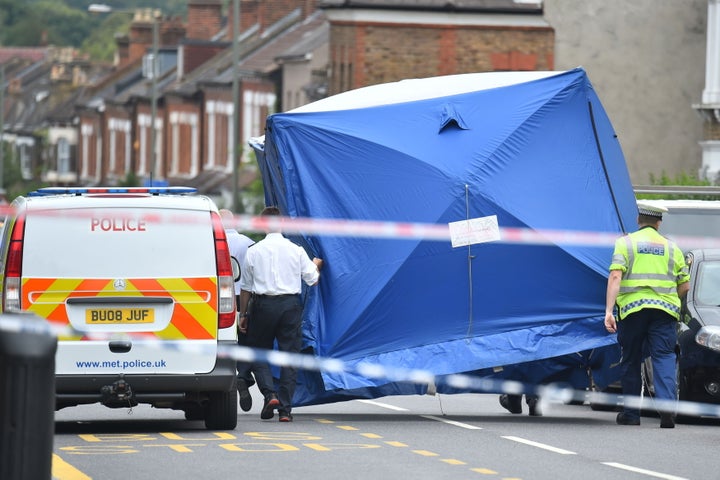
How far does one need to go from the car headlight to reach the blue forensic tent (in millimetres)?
792

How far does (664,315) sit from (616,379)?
1.13 m

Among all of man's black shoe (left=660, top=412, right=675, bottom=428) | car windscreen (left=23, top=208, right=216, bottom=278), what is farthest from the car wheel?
car windscreen (left=23, top=208, right=216, bottom=278)

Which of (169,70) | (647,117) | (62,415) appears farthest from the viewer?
(169,70)

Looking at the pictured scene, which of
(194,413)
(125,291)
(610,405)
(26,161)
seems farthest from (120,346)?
(26,161)

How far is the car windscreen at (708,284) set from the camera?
17250 millimetres

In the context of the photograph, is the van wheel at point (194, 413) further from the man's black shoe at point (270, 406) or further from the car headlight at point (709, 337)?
the car headlight at point (709, 337)

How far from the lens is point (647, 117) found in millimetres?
46594

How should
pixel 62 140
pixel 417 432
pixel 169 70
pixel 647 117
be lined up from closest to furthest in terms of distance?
pixel 417 432 < pixel 647 117 < pixel 169 70 < pixel 62 140

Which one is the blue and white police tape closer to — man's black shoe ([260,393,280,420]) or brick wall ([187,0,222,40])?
man's black shoe ([260,393,280,420])

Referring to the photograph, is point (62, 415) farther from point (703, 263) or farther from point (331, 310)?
point (703, 263)

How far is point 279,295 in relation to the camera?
15820 millimetres

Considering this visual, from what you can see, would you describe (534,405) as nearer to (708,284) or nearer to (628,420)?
(628,420)

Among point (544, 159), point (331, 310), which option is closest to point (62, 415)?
point (331, 310)

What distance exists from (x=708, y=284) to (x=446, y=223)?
2.67 metres
